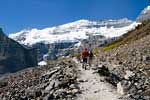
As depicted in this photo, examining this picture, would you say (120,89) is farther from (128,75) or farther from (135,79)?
(128,75)

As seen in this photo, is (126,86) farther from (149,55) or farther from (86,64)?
(149,55)

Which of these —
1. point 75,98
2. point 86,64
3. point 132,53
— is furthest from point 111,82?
point 132,53

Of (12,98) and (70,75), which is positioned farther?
(70,75)

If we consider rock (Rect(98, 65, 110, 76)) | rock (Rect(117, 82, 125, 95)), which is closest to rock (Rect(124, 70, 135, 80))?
rock (Rect(98, 65, 110, 76))

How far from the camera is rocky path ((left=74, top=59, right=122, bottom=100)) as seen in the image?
107ft

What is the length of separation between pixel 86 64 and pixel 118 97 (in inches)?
785

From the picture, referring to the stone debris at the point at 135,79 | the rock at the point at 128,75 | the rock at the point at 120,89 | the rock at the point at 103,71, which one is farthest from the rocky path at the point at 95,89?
the rock at the point at 128,75

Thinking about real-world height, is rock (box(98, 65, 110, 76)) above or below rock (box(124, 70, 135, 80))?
above

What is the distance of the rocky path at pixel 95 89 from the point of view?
107ft

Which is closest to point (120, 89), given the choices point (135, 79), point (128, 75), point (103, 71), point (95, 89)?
point (95, 89)

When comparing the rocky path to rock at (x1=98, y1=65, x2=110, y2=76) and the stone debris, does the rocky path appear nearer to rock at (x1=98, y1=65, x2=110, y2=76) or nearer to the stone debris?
the stone debris

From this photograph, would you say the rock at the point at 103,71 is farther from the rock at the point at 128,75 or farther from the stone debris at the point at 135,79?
the rock at the point at 128,75

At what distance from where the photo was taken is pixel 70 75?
137 feet

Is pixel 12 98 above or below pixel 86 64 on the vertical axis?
below
